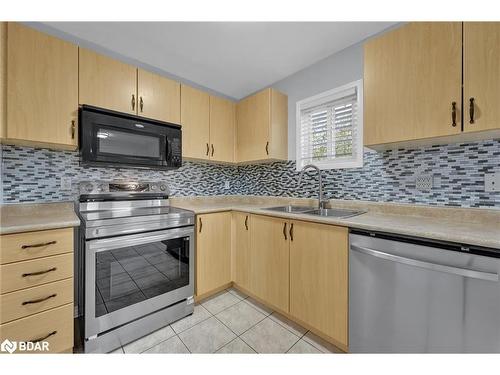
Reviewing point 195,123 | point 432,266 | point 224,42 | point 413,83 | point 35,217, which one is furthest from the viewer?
point 195,123

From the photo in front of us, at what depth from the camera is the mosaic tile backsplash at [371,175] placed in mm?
1265

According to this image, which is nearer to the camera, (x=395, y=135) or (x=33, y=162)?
(x=395, y=135)

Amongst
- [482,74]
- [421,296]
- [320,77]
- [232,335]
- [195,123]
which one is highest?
[320,77]

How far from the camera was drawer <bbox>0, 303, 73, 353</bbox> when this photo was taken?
3.49 ft

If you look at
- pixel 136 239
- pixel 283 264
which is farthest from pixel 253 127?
pixel 136 239

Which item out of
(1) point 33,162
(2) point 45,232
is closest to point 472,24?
(2) point 45,232

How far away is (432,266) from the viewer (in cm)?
96

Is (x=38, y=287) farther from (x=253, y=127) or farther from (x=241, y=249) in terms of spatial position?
(x=253, y=127)

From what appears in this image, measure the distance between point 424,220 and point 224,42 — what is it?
2.04m

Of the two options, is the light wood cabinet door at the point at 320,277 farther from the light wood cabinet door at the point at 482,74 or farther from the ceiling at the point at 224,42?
the ceiling at the point at 224,42

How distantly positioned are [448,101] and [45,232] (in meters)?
2.36

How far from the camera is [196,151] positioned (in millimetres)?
2230

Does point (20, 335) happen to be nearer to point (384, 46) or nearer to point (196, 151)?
point (196, 151)

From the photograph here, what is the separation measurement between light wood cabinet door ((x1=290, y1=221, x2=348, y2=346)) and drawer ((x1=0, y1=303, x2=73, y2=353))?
1.47 m
